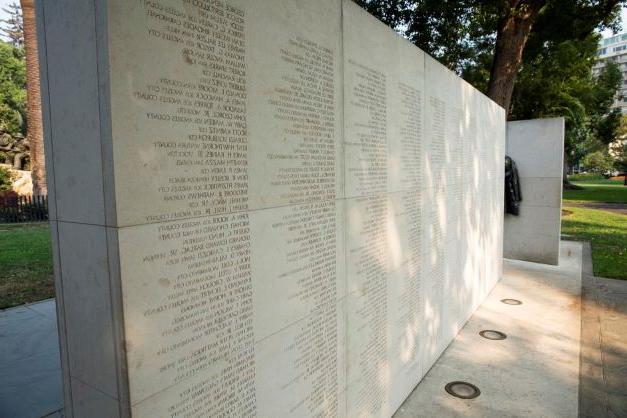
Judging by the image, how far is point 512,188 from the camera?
30.3 feet

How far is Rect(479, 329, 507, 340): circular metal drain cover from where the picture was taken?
5332 millimetres

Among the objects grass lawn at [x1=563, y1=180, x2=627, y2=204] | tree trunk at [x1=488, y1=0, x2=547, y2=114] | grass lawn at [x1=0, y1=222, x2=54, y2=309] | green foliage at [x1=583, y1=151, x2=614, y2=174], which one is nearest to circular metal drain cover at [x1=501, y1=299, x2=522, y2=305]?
tree trunk at [x1=488, y1=0, x2=547, y2=114]

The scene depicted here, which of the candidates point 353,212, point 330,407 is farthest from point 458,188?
point 330,407

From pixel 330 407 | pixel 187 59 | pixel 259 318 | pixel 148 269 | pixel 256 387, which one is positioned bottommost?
pixel 330 407

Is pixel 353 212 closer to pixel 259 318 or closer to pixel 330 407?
pixel 259 318

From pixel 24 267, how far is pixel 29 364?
5862mm

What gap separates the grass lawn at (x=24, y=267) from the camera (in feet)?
23.6

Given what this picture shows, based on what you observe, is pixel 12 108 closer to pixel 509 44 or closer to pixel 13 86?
pixel 13 86

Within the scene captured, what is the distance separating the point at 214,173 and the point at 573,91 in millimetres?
24606

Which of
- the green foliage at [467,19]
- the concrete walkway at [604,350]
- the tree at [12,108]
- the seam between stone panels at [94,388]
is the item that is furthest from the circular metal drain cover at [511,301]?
the tree at [12,108]

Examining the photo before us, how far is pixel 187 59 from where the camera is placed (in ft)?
5.48

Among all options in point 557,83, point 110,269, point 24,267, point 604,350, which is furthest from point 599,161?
point 110,269

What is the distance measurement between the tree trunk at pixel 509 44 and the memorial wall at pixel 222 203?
8032 millimetres

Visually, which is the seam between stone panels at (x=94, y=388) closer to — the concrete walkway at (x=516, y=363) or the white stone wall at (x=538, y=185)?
the concrete walkway at (x=516, y=363)
